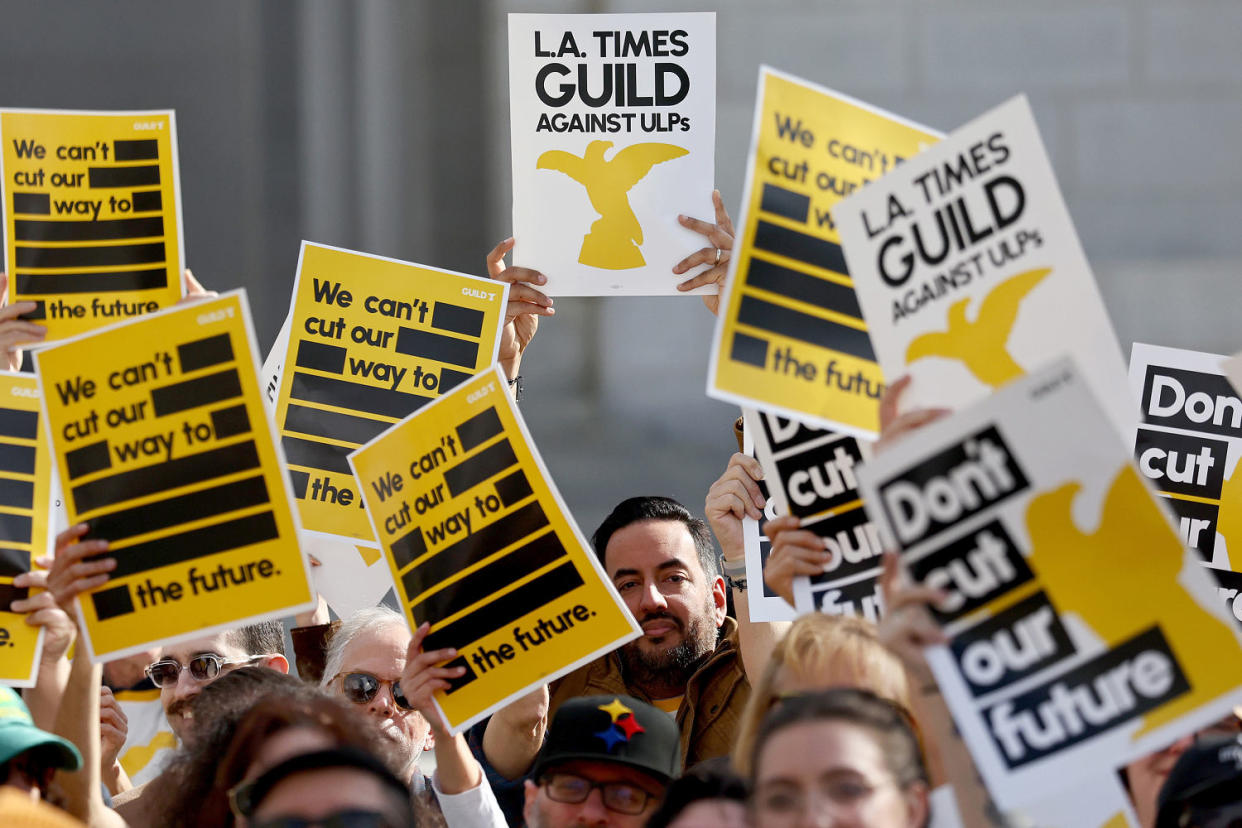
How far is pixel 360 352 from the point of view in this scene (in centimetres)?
425

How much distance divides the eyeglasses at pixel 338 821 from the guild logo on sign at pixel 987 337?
108cm

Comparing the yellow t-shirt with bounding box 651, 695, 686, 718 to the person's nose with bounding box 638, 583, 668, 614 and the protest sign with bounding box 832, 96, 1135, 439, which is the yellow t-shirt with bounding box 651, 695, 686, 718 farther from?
the protest sign with bounding box 832, 96, 1135, 439

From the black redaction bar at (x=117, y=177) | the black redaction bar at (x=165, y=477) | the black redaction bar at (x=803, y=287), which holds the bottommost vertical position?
the black redaction bar at (x=165, y=477)

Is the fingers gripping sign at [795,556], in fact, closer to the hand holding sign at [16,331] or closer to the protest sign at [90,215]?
the protest sign at [90,215]

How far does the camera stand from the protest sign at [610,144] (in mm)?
4234

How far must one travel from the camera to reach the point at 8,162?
3.84m

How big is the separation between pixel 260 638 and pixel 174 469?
108 centimetres

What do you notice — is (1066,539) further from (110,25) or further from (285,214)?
(110,25)

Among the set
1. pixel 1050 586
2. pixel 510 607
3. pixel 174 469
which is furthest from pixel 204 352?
pixel 1050 586

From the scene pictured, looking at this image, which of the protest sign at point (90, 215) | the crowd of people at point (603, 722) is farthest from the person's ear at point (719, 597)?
the protest sign at point (90, 215)

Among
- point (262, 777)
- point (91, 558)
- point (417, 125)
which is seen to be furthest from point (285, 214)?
point (262, 777)

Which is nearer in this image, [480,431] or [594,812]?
[594,812]

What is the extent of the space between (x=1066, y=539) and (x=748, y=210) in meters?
0.82

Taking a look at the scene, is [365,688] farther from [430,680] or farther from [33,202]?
[33,202]
